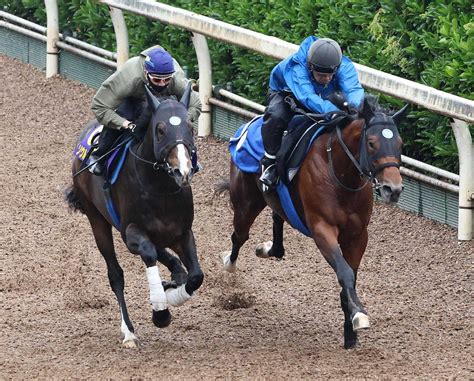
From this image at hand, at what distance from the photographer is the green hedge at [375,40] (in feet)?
34.8

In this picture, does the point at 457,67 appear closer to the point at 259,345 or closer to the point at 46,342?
the point at 259,345

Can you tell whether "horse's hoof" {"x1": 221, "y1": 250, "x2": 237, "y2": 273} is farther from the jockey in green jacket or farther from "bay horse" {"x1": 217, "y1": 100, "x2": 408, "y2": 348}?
the jockey in green jacket

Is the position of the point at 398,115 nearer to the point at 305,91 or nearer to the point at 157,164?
the point at 305,91

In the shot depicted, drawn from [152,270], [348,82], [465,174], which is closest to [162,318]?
[152,270]

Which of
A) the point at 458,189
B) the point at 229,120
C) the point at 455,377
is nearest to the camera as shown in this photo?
the point at 455,377

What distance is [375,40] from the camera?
11.5 m

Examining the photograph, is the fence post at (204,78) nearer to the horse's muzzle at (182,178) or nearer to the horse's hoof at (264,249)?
the horse's hoof at (264,249)

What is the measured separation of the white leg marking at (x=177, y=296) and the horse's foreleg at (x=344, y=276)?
1.00m

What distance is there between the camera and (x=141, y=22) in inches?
572

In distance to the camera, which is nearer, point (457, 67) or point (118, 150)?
point (118, 150)

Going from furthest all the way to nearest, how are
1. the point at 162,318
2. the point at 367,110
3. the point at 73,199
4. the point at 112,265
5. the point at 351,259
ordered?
1. the point at 73,199
2. the point at 112,265
3. the point at 351,259
4. the point at 162,318
5. the point at 367,110

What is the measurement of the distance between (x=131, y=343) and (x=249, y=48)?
162 inches

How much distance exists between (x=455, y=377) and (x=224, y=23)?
18.7 ft

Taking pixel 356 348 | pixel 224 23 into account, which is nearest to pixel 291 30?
pixel 224 23
